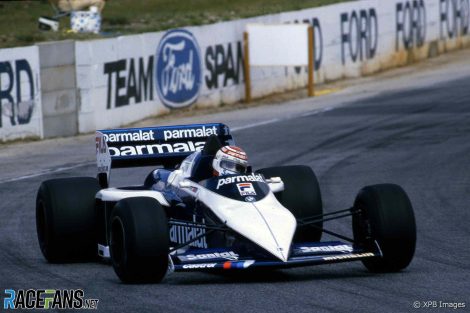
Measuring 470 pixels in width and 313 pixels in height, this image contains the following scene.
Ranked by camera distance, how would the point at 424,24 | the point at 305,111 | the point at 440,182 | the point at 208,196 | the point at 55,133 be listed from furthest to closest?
the point at 424,24
the point at 305,111
the point at 55,133
the point at 440,182
the point at 208,196

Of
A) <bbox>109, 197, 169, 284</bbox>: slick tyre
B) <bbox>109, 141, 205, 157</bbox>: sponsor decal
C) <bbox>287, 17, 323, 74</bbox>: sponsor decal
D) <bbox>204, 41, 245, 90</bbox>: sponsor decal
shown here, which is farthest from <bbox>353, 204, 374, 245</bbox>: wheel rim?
<bbox>287, 17, 323, 74</bbox>: sponsor decal

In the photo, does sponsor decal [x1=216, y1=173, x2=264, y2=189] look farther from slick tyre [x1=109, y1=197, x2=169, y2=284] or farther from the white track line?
the white track line

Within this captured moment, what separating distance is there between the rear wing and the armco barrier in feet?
29.7

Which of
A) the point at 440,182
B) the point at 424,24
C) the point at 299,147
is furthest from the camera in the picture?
the point at 424,24

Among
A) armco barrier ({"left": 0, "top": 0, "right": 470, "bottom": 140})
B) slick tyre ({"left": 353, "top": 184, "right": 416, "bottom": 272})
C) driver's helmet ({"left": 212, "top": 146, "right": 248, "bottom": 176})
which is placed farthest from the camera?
armco barrier ({"left": 0, "top": 0, "right": 470, "bottom": 140})

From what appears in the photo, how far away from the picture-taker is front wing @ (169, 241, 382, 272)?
9.61 meters

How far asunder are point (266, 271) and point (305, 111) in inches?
589

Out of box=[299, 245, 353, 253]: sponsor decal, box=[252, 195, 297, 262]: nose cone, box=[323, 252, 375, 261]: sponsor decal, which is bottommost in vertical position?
box=[323, 252, 375, 261]: sponsor decal

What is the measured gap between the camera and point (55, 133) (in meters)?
22.3

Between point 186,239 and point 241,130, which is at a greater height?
point 186,239

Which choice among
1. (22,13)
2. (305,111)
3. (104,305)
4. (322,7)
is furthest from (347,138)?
(22,13)

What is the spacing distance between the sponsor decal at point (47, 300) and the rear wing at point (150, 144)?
8.59 ft

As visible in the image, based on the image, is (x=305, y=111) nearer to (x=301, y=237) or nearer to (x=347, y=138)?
(x=347, y=138)

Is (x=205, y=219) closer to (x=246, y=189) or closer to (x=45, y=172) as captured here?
(x=246, y=189)
